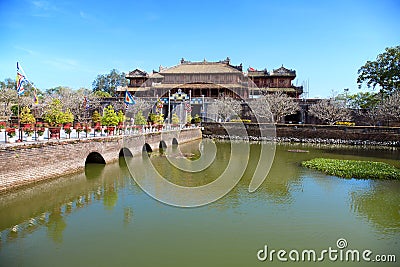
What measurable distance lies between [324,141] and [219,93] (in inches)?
730

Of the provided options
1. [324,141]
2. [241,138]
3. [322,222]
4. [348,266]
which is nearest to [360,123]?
[324,141]

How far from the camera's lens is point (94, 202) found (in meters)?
12.4

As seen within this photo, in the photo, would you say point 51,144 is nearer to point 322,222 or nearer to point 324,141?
point 322,222

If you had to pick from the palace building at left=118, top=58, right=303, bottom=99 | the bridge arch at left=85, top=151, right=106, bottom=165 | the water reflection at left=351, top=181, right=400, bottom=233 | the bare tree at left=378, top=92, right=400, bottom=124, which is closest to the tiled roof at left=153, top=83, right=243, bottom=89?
the palace building at left=118, top=58, right=303, bottom=99

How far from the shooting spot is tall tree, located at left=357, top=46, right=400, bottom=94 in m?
40.7

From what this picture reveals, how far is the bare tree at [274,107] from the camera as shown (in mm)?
44500

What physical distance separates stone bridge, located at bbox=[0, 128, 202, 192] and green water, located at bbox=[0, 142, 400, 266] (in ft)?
1.81

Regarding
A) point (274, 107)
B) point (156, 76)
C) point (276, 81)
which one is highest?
point (156, 76)

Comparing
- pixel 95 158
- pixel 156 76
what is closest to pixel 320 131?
pixel 95 158

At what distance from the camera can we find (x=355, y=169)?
18.8m

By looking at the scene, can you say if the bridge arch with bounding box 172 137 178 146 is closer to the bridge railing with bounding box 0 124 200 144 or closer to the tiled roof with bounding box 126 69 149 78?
the bridge railing with bounding box 0 124 200 144

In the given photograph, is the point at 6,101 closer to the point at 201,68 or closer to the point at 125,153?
the point at 125,153

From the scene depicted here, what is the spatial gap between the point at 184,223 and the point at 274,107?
36765 millimetres

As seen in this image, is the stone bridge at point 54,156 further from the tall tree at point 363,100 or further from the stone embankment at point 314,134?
the tall tree at point 363,100
